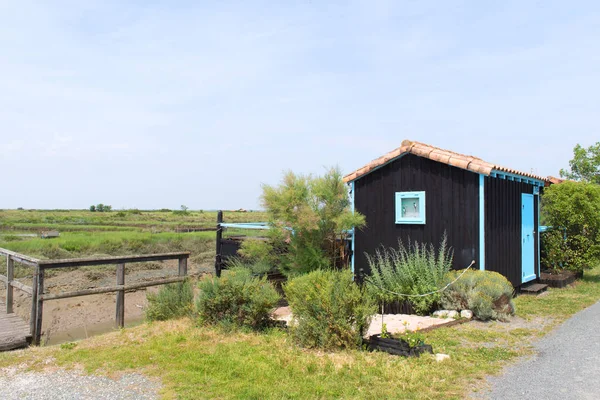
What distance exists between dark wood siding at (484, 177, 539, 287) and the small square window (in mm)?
1246

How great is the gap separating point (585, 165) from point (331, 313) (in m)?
23.5

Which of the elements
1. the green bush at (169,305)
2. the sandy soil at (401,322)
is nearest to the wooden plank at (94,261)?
the green bush at (169,305)

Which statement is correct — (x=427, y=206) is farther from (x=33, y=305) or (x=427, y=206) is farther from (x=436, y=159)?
(x=33, y=305)

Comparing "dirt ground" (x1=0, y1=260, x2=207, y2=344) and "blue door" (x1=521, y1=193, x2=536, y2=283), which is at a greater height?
"blue door" (x1=521, y1=193, x2=536, y2=283)

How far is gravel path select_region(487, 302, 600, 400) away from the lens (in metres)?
4.16

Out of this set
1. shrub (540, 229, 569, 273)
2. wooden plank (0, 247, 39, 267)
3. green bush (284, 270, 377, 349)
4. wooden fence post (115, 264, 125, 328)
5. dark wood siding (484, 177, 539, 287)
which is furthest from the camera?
shrub (540, 229, 569, 273)

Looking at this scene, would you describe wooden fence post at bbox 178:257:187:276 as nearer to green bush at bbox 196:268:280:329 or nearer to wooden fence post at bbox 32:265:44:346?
green bush at bbox 196:268:280:329

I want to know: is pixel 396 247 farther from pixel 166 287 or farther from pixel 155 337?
pixel 155 337

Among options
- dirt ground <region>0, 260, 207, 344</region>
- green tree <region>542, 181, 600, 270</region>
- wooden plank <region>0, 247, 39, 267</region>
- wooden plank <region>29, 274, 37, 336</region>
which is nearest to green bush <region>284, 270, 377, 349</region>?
wooden plank <region>29, 274, 37, 336</region>

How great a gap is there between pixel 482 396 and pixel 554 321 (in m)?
4.10

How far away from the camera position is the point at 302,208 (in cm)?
948

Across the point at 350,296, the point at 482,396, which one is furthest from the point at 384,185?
the point at 482,396

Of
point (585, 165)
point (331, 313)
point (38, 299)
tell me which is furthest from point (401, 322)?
point (585, 165)

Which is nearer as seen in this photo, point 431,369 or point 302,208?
point 431,369
